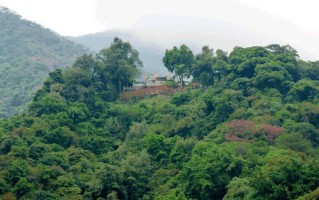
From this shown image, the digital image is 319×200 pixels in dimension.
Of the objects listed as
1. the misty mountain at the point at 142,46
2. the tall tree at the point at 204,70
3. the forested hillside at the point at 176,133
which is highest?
the misty mountain at the point at 142,46

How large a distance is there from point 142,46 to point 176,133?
4291 cm

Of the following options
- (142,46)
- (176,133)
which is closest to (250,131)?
(176,133)

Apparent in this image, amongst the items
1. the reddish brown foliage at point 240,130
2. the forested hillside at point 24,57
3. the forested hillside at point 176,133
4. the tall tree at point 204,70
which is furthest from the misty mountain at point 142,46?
the reddish brown foliage at point 240,130

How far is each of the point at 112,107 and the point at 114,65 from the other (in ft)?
10.9

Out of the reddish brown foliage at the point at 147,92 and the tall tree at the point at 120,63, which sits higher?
the tall tree at the point at 120,63

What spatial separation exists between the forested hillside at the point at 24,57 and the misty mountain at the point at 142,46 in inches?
237

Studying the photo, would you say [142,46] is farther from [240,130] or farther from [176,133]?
[240,130]

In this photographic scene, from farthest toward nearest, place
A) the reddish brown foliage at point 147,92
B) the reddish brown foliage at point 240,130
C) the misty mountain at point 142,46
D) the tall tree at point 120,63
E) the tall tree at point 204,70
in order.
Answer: the misty mountain at point 142,46 → the reddish brown foliage at point 147,92 → the tall tree at point 120,63 → the tall tree at point 204,70 → the reddish brown foliage at point 240,130

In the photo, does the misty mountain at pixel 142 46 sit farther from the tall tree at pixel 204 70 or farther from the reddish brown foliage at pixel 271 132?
the reddish brown foliage at pixel 271 132

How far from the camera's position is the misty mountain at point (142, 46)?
241 ft

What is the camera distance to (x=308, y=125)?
2811 centimetres

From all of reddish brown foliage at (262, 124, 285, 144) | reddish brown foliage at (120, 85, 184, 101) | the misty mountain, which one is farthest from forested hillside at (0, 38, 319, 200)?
→ the misty mountain

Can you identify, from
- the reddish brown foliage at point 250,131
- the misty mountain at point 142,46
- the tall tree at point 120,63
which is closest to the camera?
the reddish brown foliage at point 250,131

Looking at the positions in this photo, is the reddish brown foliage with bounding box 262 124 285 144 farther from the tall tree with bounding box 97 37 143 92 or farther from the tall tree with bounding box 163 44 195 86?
the tall tree with bounding box 97 37 143 92
